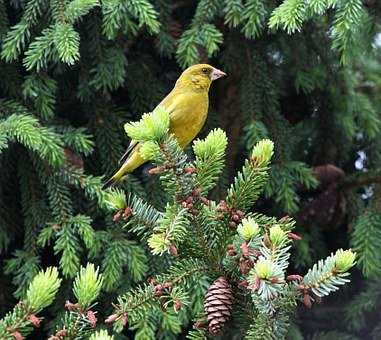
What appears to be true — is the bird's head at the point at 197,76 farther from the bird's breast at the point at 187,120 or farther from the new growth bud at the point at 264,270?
the new growth bud at the point at 264,270

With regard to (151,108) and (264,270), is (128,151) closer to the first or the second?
(151,108)

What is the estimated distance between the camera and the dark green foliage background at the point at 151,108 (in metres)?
1.93

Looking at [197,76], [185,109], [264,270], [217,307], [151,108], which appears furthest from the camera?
[151,108]

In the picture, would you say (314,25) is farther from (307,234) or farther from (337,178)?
(307,234)

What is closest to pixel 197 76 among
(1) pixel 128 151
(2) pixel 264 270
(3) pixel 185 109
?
(3) pixel 185 109

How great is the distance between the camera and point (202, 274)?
1.29m

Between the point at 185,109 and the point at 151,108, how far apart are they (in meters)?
0.29

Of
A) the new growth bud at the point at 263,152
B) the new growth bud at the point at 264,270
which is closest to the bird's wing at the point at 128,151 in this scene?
the new growth bud at the point at 263,152

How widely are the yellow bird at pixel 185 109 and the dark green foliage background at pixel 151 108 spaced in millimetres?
58

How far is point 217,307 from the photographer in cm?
118

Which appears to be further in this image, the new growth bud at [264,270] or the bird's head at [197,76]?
the bird's head at [197,76]

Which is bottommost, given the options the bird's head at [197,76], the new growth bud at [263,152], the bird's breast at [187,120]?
the bird's breast at [187,120]

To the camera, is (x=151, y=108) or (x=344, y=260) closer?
(x=344, y=260)

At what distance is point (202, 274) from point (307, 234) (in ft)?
3.82
